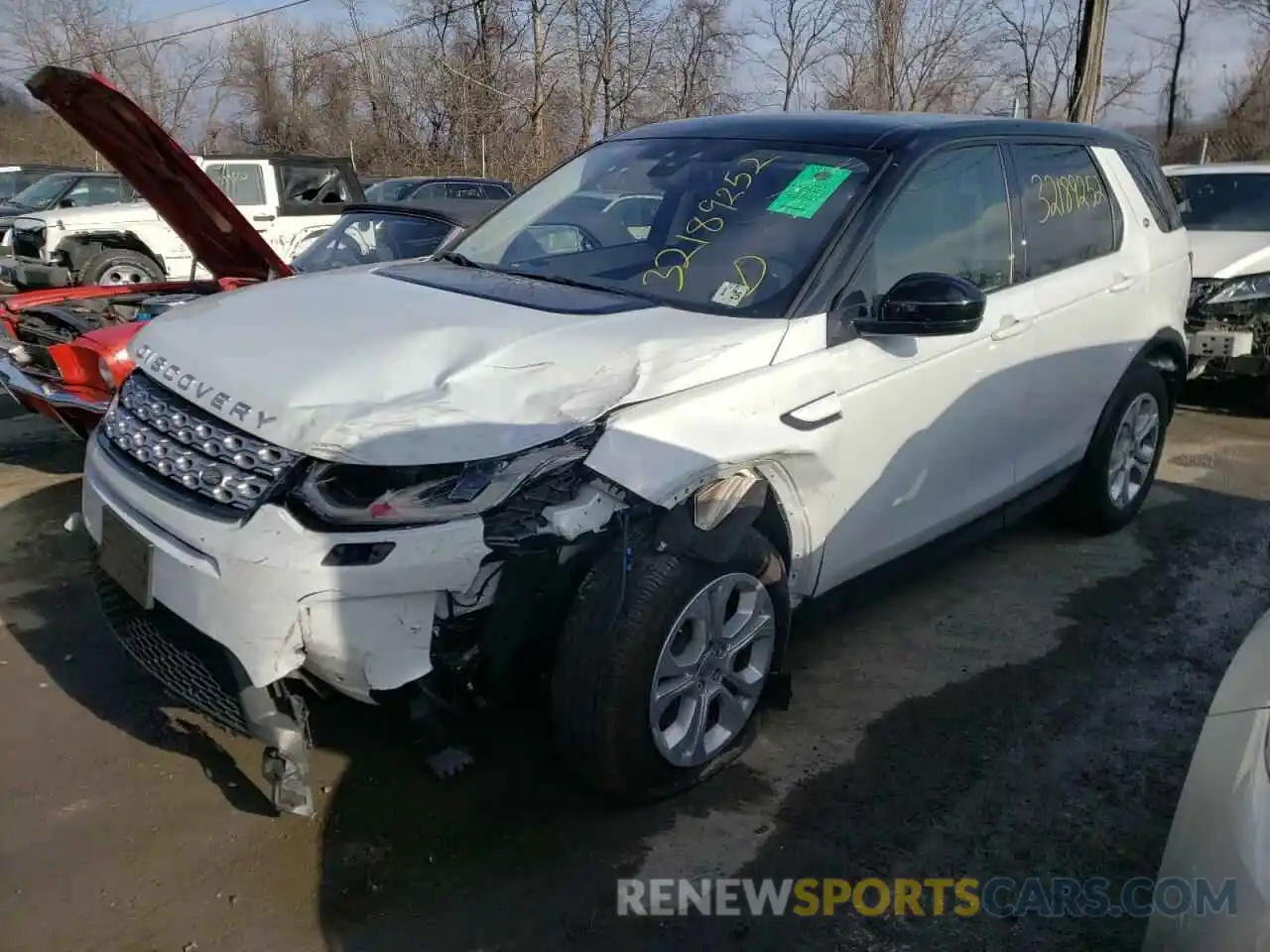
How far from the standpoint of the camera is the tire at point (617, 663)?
2.63 metres

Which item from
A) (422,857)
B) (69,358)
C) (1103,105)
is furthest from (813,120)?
(1103,105)

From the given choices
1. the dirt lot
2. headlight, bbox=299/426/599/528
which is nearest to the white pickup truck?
the dirt lot

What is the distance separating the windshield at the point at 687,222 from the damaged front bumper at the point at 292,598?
124 centimetres

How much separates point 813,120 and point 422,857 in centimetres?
282

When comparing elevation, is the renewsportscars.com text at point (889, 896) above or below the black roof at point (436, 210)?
below

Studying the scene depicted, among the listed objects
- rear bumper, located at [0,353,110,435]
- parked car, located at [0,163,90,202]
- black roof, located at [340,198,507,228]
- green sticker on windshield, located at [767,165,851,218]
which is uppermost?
parked car, located at [0,163,90,202]

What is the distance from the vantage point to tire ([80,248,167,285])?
10.9 m

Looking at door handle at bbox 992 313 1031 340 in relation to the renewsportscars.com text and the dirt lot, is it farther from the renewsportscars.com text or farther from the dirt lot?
the renewsportscars.com text

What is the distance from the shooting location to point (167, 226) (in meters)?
11.0

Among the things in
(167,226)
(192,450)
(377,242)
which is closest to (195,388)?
(192,450)

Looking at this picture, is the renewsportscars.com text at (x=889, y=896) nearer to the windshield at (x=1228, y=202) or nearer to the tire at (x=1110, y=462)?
the tire at (x=1110, y=462)

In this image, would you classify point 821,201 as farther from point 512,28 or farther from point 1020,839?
point 512,28

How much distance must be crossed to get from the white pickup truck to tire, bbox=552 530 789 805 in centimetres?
920

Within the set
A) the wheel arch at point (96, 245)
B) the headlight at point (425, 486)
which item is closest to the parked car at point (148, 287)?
the headlight at point (425, 486)
